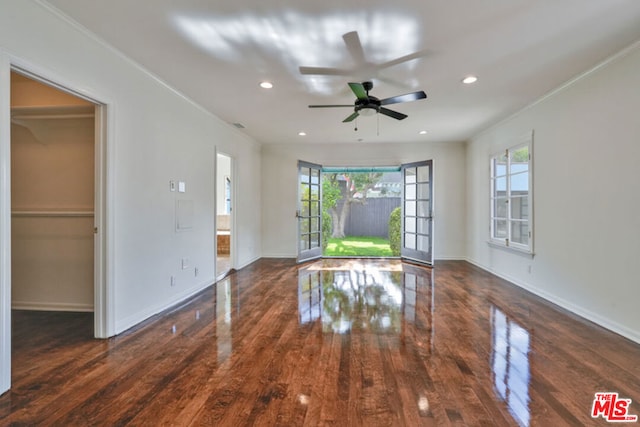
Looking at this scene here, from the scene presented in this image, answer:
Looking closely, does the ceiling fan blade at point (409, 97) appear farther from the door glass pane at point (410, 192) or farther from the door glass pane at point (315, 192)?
the door glass pane at point (315, 192)

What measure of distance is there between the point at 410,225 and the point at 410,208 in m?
0.36

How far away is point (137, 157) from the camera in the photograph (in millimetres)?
3039

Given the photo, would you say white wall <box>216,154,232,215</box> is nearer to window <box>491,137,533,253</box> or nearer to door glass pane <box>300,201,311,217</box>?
door glass pane <box>300,201,311,217</box>

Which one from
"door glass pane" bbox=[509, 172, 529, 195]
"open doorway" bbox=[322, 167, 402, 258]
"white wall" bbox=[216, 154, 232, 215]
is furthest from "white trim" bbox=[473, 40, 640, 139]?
"white wall" bbox=[216, 154, 232, 215]

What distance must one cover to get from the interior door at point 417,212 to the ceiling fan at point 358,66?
10.3 feet

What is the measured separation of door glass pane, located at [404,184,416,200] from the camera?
6.35m

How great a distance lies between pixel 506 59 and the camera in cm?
285

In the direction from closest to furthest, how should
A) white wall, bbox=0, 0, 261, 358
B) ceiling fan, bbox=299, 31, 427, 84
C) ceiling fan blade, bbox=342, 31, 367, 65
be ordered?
white wall, bbox=0, 0, 261, 358 < ceiling fan blade, bbox=342, 31, 367, 65 < ceiling fan, bbox=299, 31, 427, 84

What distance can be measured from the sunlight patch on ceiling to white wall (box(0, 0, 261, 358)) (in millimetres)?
878

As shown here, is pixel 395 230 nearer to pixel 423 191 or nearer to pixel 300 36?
pixel 423 191

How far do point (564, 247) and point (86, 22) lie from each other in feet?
16.8

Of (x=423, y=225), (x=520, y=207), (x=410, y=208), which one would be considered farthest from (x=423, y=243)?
(x=520, y=207)

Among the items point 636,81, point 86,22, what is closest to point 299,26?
point 86,22

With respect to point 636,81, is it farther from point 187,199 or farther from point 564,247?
point 187,199
